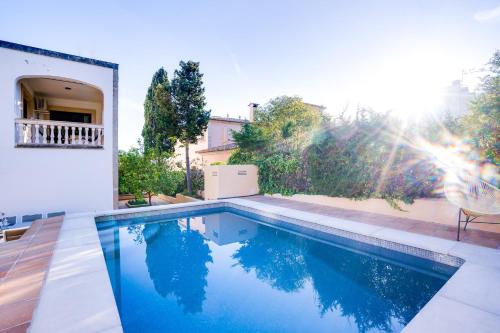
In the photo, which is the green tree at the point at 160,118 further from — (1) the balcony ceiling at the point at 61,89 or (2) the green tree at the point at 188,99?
(1) the balcony ceiling at the point at 61,89

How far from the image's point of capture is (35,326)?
9.35ft

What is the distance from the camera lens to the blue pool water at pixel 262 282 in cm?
388

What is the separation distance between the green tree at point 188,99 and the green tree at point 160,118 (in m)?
0.34

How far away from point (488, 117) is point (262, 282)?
6831 mm

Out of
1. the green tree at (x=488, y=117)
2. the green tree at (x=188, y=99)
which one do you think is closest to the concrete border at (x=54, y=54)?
the green tree at (x=188, y=99)

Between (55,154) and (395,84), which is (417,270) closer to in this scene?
(395,84)

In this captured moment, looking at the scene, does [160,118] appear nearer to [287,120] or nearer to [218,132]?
[287,120]

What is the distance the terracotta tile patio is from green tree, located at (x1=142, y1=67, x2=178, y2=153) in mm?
8252

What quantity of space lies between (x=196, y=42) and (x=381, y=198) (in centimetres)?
1167

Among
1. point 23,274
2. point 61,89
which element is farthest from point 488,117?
point 61,89

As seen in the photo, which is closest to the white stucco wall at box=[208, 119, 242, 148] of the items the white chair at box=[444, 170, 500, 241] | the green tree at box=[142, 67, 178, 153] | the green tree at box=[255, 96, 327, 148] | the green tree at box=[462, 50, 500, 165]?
the green tree at box=[255, 96, 327, 148]

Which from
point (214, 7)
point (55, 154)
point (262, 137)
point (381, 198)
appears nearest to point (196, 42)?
point (214, 7)

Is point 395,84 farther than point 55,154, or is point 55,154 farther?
point 395,84

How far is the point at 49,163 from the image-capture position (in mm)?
9250
